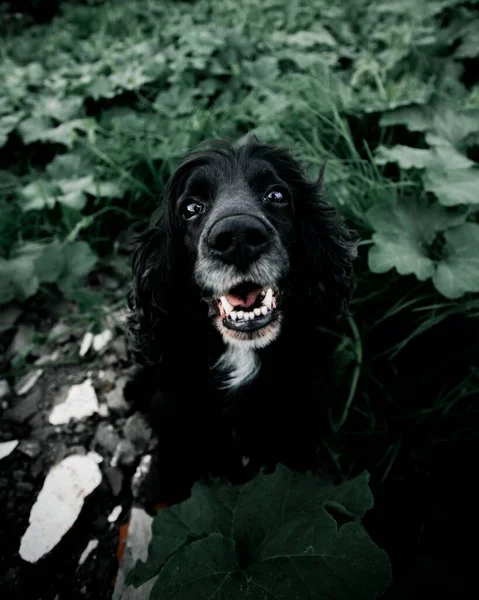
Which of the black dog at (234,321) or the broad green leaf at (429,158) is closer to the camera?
the black dog at (234,321)

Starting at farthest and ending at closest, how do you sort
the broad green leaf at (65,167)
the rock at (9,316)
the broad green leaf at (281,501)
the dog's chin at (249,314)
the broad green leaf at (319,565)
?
1. the broad green leaf at (65,167)
2. the rock at (9,316)
3. the dog's chin at (249,314)
4. the broad green leaf at (281,501)
5. the broad green leaf at (319,565)

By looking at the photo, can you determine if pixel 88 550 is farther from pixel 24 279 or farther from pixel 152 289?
pixel 24 279

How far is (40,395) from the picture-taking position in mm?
2186

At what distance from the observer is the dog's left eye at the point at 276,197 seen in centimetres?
165

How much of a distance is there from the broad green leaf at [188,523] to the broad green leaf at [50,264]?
4.75ft

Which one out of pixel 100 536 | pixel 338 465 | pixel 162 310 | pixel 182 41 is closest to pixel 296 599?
pixel 338 465

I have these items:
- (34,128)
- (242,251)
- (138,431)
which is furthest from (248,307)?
(34,128)

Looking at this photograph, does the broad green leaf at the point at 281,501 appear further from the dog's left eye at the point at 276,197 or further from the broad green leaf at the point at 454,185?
the broad green leaf at the point at 454,185

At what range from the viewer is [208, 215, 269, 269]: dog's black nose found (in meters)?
1.33

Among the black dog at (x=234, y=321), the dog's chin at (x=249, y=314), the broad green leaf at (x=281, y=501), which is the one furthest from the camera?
the black dog at (x=234, y=321)

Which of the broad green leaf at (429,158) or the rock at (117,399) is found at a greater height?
the broad green leaf at (429,158)

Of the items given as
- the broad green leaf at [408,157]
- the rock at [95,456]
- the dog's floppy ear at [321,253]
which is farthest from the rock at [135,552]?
the broad green leaf at [408,157]

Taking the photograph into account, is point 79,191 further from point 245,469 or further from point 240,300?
point 245,469

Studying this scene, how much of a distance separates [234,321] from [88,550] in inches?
42.8
